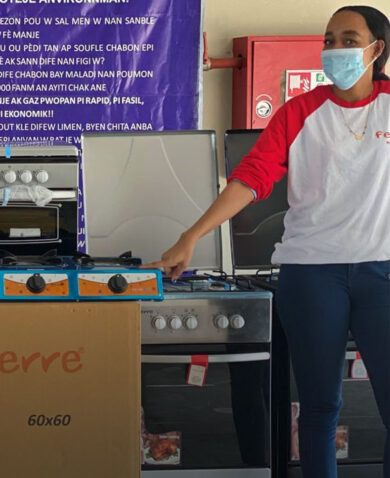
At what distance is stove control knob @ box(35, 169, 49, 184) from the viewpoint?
255 cm

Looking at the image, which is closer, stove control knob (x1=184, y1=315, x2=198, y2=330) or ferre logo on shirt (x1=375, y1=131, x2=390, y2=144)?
ferre logo on shirt (x1=375, y1=131, x2=390, y2=144)

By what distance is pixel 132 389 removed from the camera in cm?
175

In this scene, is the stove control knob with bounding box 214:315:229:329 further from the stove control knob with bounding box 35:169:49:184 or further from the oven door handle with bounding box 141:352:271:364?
the stove control knob with bounding box 35:169:49:184

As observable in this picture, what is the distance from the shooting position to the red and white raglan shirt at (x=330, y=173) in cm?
192

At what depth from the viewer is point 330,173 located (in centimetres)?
194

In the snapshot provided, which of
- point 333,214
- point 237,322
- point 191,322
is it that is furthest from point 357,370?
point 333,214

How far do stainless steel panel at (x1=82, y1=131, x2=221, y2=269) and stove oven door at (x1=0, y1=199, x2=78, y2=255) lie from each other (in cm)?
19

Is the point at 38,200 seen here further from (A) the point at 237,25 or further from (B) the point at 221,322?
(A) the point at 237,25

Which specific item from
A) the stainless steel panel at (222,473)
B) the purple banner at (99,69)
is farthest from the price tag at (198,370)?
the purple banner at (99,69)

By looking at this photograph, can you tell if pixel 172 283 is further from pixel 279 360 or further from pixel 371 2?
pixel 371 2

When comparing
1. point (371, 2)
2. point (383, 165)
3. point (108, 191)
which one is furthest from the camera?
point (371, 2)

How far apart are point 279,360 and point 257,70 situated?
5.21 ft

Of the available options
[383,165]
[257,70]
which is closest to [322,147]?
[383,165]

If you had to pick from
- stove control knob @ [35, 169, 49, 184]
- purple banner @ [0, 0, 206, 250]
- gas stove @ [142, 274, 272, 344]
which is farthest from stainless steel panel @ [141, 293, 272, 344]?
purple banner @ [0, 0, 206, 250]
